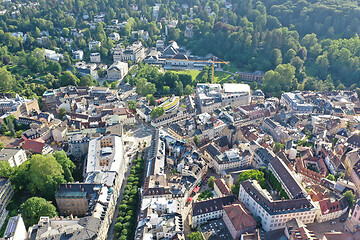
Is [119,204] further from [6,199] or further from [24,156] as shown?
[24,156]

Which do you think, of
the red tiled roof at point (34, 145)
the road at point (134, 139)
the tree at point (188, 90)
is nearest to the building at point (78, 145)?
the red tiled roof at point (34, 145)

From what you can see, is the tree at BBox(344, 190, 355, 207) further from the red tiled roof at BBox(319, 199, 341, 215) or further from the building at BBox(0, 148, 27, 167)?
the building at BBox(0, 148, 27, 167)

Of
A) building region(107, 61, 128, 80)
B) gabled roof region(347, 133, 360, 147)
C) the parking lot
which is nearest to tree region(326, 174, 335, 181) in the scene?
gabled roof region(347, 133, 360, 147)

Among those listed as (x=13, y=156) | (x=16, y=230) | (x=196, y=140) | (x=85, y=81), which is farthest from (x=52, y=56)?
(x=16, y=230)

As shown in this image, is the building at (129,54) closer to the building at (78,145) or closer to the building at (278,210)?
the building at (78,145)

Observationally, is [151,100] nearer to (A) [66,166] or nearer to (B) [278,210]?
(A) [66,166]

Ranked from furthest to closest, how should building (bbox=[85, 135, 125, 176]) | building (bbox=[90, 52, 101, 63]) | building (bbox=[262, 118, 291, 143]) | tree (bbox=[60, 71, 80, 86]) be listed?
building (bbox=[90, 52, 101, 63]) < tree (bbox=[60, 71, 80, 86]) < building (bbox=[262, 118, 291, 143]) < building (bbox=[85, 135, 125, 176])
